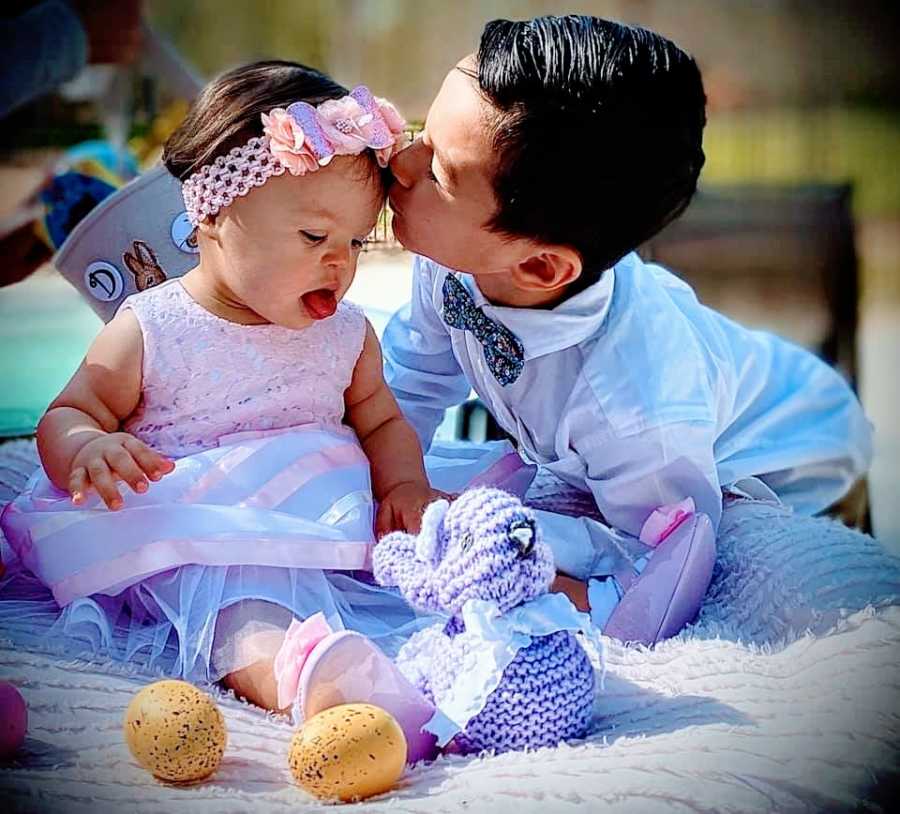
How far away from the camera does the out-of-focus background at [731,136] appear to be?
88.4 inches

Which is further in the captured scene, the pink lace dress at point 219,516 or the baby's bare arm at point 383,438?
the baby's bare arm at point 383,438

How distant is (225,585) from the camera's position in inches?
42.9

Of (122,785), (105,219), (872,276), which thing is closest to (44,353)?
(105,219)

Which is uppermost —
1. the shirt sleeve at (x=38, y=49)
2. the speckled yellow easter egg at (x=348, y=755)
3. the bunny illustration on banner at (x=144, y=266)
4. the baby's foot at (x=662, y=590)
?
the shirt sleeve at (x=38, y=49)

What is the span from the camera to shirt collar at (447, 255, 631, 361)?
4.36 ft

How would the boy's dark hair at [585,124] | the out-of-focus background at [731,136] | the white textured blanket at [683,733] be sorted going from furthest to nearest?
the out-of-focus background at [731,136] → the boy's dark hair at [585,124] → the white textured blanket at [683,733]

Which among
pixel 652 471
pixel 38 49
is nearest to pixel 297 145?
pixel 652 471

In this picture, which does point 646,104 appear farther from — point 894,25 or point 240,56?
point 240,56

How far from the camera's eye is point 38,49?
217cm

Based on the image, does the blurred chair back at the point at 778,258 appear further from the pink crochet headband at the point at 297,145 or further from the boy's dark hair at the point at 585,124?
the pink crochet headband at the point at 297,145

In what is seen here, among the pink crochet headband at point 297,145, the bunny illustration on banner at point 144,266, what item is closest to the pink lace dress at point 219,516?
the pink crochet headband at point 297,145

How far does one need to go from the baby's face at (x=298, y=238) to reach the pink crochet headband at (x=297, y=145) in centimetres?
1

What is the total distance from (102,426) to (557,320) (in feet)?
1.58

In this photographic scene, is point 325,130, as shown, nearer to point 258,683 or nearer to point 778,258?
point 258,683
